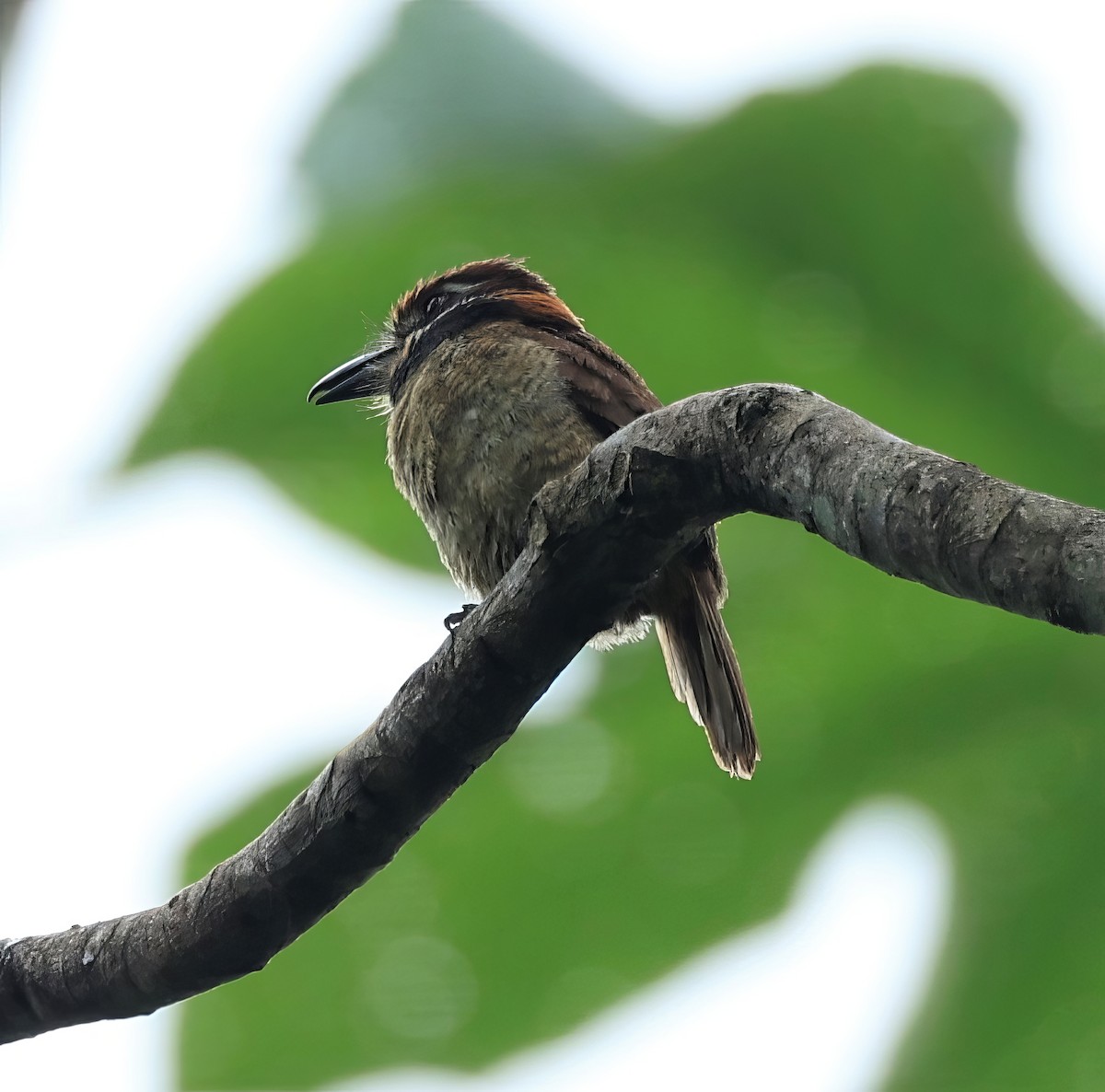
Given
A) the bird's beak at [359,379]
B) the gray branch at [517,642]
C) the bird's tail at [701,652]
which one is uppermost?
the bird's beak at [359,379]

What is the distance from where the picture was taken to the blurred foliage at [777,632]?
2576 millimetres

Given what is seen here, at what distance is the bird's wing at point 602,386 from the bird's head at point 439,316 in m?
0.36

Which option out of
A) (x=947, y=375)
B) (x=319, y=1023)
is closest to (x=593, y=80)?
(x=947, y=375)

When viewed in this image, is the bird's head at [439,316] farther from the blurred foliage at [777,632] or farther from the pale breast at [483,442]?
the blurred foliage at [777,632]

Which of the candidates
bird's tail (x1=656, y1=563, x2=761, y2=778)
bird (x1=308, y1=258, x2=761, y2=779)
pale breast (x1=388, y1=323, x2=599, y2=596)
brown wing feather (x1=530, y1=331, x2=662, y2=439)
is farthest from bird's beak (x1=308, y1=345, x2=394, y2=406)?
bird's tail (x1=656, y1=563, x2=761, y2=778)

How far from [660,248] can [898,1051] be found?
1470 millimetres

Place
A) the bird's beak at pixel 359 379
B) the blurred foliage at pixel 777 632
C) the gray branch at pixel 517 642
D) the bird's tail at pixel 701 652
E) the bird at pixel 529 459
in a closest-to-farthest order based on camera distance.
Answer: the gray branch at pixel 517 642, the blurred foliage at pixel 777 632, the bird's tail at pixel 701 652, the bird at pixel 529 459, the bird's beak at pixel 359 379

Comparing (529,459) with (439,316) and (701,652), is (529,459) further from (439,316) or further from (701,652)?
(439,316)

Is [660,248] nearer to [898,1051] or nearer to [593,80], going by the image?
[593,80]

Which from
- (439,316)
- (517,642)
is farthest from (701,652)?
(439,316)

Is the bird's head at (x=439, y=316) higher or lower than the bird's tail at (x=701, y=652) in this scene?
higher

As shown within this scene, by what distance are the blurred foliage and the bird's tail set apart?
1.33ft

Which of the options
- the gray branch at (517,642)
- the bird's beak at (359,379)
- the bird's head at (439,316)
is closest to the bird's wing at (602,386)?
the bird's head at (439,316)

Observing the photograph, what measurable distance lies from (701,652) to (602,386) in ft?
2.21
